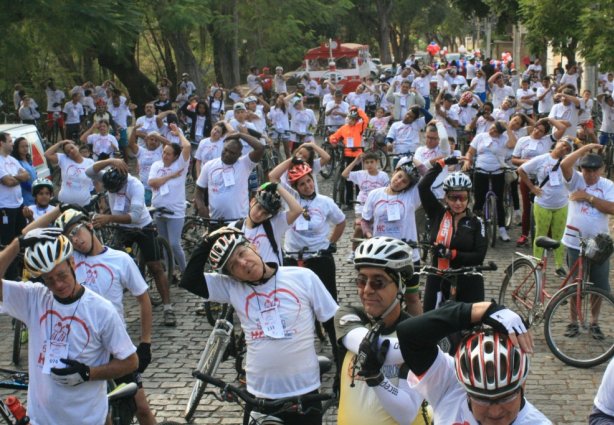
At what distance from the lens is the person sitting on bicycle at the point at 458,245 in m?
7.82

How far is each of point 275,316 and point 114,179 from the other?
5290 millimetres

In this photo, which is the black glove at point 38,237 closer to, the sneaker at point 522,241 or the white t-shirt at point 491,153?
the sneaker at point 522,241

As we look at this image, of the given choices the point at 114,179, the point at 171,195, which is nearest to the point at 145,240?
the point at 114,179

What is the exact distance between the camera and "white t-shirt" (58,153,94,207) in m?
12.7

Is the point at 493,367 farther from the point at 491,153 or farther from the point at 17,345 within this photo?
the point at 491,153

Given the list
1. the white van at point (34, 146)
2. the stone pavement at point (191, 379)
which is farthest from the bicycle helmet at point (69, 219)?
the white van at point (34, 146)

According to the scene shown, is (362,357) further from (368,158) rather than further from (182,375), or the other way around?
(368,158)

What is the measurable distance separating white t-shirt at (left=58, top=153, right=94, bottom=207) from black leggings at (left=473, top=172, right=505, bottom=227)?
19.7 feet

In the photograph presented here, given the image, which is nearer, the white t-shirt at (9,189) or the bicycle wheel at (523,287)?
the bicycle wheel at (523,287)

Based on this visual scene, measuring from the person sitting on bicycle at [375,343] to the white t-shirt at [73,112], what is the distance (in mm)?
23510

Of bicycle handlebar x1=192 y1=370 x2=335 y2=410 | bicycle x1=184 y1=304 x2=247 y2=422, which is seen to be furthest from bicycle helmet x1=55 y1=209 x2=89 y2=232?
bicycle handlebar x1=192 y1=370 x2=335 y2=410

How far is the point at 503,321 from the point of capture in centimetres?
333

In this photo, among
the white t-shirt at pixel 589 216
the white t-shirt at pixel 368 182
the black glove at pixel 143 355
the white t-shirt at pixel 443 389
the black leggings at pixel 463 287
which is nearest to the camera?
the white t-shirt at pixel 443 389

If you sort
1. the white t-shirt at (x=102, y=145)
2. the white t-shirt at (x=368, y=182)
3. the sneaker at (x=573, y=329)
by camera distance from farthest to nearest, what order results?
the white t-shirt at (x=102, y=145)
the white t-shirt at (x=368, y=182)
the sneaker at (x=573, y=329)
